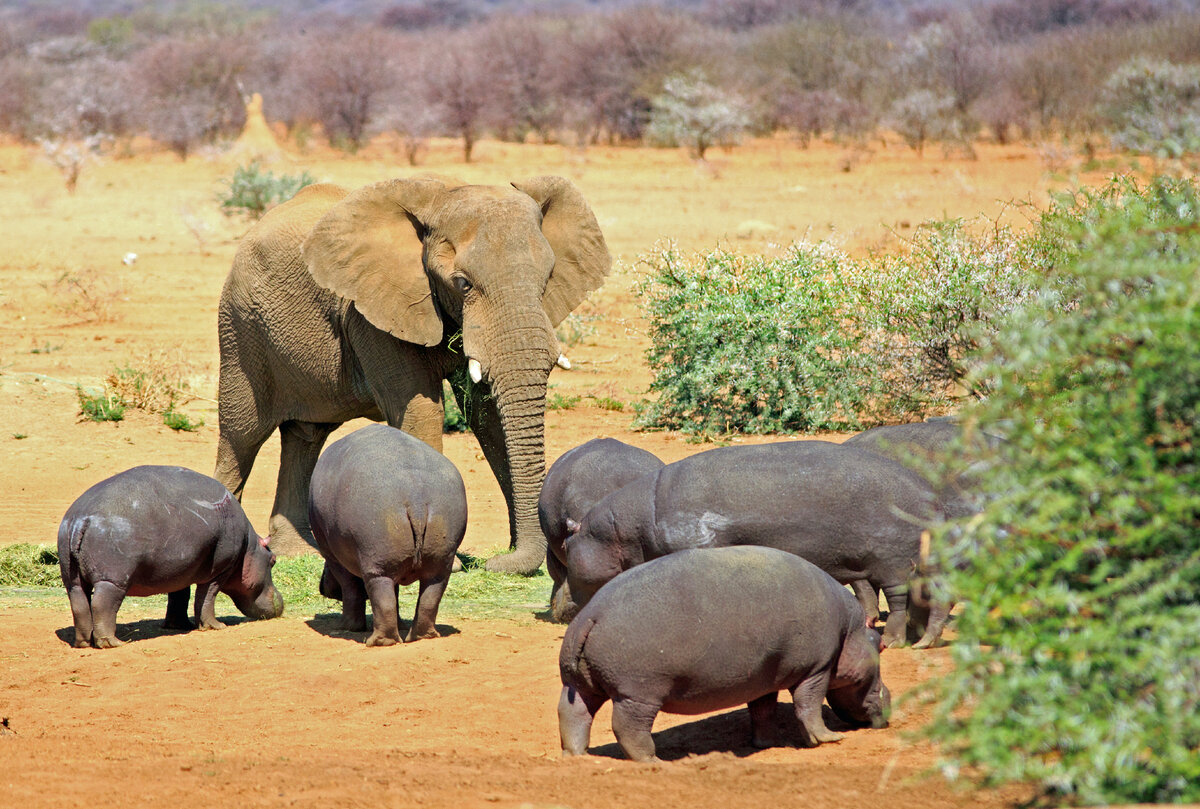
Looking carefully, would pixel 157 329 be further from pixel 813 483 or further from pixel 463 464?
pixel 813 483

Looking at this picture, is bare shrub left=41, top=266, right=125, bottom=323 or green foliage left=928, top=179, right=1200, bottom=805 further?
bare shrub left=41, top=266, right=125, bottom=323

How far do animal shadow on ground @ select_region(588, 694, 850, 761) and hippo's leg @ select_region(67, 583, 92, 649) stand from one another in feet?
9.92

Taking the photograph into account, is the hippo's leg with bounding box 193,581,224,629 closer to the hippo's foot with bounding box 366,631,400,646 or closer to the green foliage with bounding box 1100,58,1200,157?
the hippo's foot with bounding box 366,631,400,646

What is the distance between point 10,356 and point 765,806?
14261 mm

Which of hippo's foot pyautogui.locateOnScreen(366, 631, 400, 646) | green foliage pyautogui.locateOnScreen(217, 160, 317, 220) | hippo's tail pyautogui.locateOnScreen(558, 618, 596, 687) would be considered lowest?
green foliage pyautogui.locateOnScreen(217, 160, 317, 220)

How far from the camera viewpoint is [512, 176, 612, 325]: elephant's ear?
9.03 metres

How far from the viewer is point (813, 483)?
20.4 ft

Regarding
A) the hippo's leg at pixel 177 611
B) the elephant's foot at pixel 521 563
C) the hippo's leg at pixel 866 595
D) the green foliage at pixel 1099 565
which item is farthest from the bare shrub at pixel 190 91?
the green foliage at pixel 1099 565

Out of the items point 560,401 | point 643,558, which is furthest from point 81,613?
point 560,401

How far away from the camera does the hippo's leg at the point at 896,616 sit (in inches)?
250

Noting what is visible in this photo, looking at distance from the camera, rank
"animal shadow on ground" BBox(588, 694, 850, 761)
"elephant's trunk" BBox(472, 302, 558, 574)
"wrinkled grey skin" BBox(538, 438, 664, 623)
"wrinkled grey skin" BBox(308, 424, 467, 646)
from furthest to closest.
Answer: "elephant's trunk" BBox(472, 302, 558, 574), "wrinkled grey skin" BBox(538, 438, 664, 623), "wrinkled grey skin" BBox(308, 424, 467, 646), "animal shadow on ground" BBox(588, 694, 850, 761)

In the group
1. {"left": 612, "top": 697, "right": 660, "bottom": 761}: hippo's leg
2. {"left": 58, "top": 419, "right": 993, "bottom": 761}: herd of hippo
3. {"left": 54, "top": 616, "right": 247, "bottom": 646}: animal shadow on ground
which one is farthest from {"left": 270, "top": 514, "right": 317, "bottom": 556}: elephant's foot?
{"left": 612, "top": 697, "right": 660, "bottom": 761}: hippo's leg

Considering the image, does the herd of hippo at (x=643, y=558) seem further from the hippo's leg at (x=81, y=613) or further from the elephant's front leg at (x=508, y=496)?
the elephant's front leg at (x=508, y=496)

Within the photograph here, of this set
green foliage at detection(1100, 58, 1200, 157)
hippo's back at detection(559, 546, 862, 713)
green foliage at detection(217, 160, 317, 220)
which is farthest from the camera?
green foliage at detection(1100, 58, 1200, 157)
